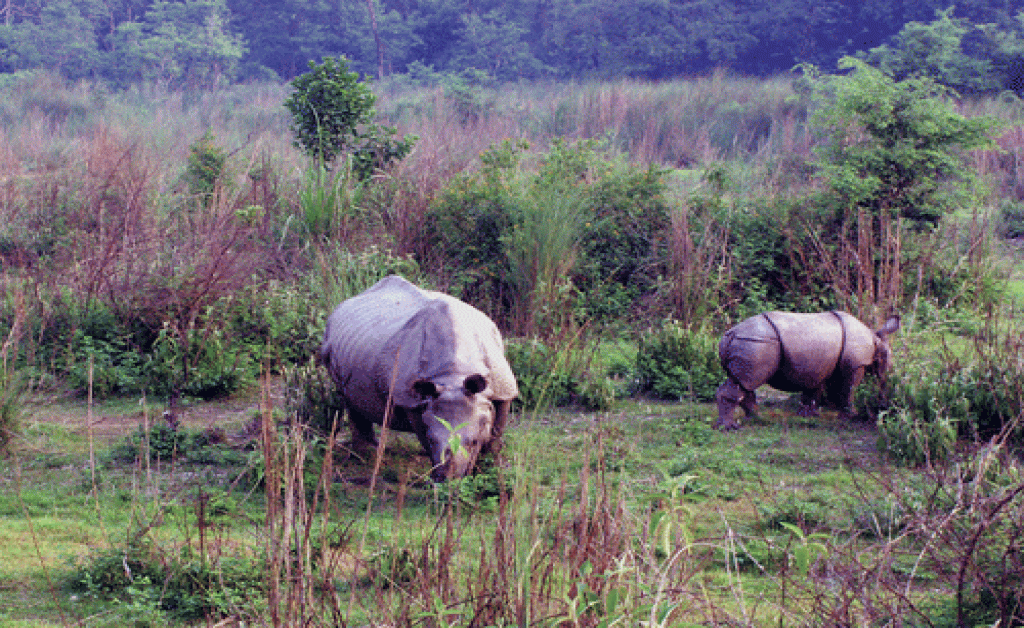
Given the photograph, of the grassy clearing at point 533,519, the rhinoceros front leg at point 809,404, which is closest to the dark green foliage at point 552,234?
the grassy clearing at point 533,519

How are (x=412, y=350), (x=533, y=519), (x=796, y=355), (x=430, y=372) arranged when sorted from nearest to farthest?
(x=533, y=519) < (x=430, y=372) < (x=412, y=350) < (x=796, y=355)

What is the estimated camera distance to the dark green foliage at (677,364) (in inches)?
308

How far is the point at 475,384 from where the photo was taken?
5242 mm

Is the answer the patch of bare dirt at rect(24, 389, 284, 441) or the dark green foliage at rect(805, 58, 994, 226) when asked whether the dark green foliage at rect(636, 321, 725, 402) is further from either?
the dark green foliage at rect(805, 58, 994, 226)

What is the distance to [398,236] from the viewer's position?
10523 mm

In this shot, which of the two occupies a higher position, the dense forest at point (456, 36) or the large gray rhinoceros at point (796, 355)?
the dense forest at point (456, 36)

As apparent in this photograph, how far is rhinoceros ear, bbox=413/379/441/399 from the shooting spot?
5.27 m

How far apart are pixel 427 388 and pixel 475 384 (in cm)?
26

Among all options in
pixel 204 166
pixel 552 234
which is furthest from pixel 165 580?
pixel 204 166

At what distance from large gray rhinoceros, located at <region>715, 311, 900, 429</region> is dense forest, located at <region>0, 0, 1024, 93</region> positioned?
22568 mm

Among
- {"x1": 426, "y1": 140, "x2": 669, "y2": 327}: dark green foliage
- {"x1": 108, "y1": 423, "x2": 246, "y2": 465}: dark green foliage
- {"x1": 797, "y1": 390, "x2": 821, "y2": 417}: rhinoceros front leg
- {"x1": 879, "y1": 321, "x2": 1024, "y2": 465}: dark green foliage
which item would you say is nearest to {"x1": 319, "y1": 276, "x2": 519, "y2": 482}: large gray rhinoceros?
{"x1": 108, "y1": 423, "x2": 246, "y2": 465}: dark green foliage

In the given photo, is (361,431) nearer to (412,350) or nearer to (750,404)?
(412,350)

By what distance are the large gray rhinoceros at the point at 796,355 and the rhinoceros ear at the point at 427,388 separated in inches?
93.3

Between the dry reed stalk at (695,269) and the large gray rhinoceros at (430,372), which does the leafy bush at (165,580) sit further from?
the dry reed stalk at (695,269)
